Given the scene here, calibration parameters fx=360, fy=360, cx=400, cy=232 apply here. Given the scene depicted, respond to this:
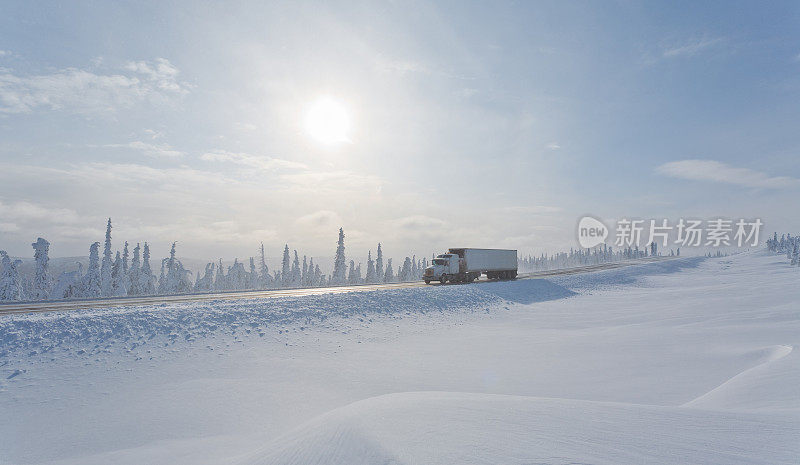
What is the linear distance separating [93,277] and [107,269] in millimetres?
3179

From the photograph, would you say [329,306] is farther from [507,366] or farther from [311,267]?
[311,267]

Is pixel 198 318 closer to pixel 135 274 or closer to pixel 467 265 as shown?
pixel 467 265

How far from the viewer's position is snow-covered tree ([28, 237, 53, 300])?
51.0m

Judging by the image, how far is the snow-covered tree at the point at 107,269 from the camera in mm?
54906

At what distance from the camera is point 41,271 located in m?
54.6

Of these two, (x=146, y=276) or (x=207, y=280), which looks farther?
(x=207, y=280)

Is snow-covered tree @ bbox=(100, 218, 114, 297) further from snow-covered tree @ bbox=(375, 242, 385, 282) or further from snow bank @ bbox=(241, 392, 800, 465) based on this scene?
snow bank @ bbox=(241, 392, 800, 465)

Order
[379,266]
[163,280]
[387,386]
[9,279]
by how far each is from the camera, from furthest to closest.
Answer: [379,266] < [163,280] < [9,279] < [387,386]

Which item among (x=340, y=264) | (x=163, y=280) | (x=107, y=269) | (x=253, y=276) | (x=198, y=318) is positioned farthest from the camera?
(x=253, y=276)

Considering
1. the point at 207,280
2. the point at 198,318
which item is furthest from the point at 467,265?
the point at 207,280

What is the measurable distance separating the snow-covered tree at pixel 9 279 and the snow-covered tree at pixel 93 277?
6974 millimetres

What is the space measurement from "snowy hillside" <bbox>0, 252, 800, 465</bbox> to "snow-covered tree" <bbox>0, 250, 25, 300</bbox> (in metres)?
50.0

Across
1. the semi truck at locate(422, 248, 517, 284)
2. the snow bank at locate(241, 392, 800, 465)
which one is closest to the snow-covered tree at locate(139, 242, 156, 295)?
the semi truck at locate(422, 248, 517, 284)

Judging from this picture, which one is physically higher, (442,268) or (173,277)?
(442,268)
